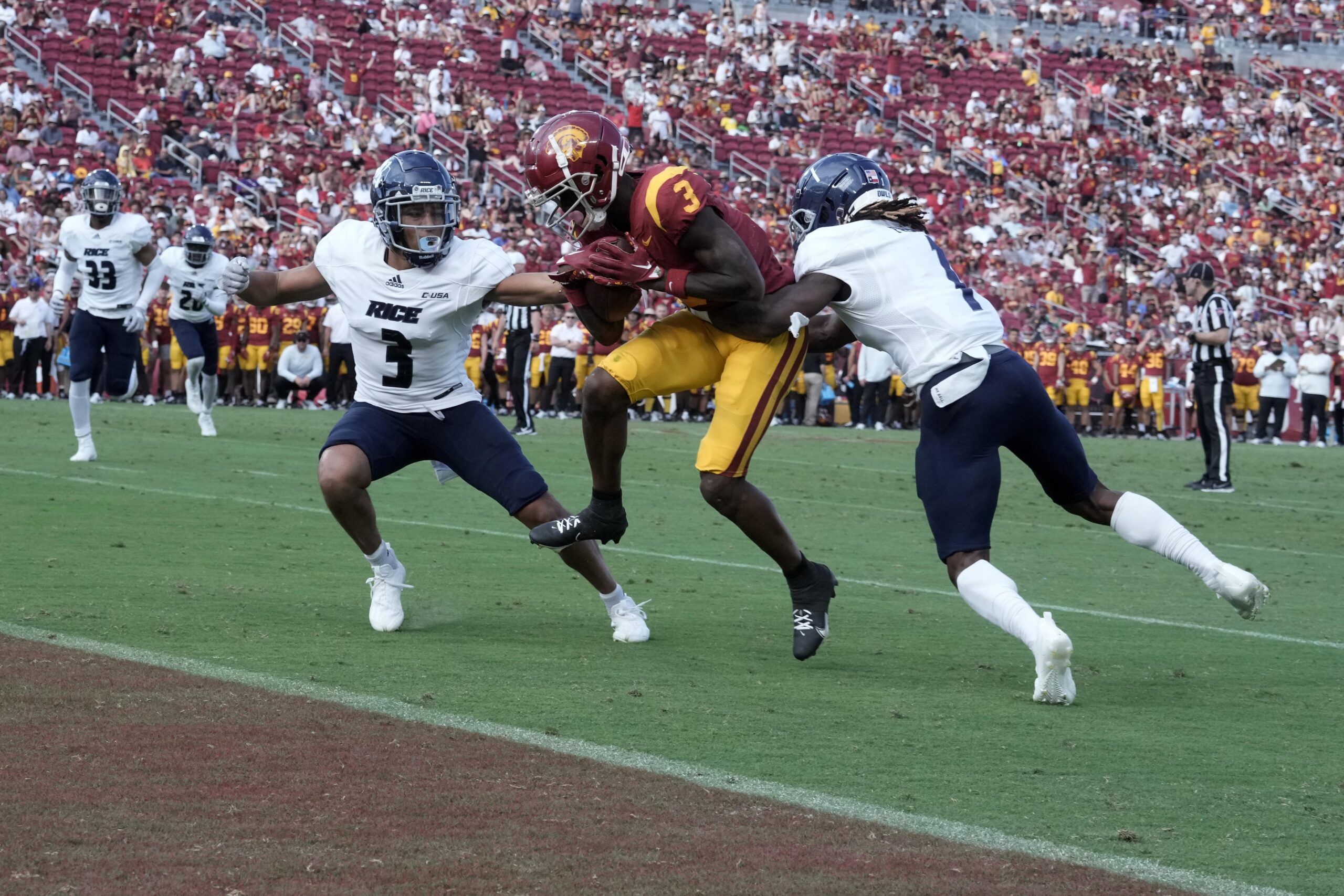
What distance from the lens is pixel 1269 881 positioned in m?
3.28

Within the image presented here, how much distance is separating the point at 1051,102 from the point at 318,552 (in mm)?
32316

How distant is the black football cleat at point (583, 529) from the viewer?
225 inches

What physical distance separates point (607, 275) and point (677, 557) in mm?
3619

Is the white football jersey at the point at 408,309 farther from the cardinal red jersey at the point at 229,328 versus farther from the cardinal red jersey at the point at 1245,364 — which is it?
the cardinal red jersey at the point at 1245,364

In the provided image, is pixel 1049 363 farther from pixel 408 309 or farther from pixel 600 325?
pixel 600 325

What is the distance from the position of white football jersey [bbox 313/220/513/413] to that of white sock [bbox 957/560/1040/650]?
214 centimetres

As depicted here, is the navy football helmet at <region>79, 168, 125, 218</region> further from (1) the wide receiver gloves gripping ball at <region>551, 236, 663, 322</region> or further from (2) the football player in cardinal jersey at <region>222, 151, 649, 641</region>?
(1) the wide receiver gloves gripping ball at <region>551, 236, 663, 322</region>

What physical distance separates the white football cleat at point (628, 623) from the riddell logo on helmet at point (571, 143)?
1.68 m

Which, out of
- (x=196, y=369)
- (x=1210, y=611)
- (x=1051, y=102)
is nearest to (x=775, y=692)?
(x=1210, y=611)

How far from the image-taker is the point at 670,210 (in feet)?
17.2

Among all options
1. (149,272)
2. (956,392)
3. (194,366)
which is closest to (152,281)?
(149,272)

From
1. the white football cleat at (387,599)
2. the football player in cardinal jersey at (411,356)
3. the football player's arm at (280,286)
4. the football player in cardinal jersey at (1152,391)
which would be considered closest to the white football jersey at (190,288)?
the football player's arm at (280,286)

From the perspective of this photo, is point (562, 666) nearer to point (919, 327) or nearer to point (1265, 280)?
point (919, 327)

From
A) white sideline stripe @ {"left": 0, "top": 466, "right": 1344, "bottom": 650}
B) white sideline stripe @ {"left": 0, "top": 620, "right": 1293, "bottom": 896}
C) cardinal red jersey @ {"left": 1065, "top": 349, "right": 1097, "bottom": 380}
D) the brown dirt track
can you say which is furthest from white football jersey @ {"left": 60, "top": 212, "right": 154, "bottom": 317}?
cardinal red jersey @ {"left": 1065, "top": 349, "right": 1097, "bottom": 380}
